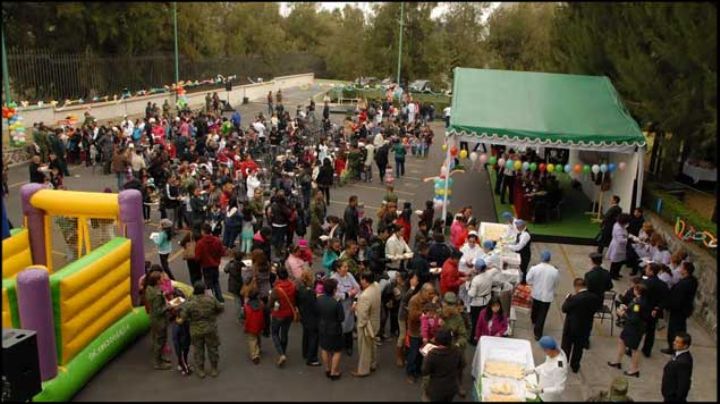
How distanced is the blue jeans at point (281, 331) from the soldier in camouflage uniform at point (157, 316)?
4.37 ft

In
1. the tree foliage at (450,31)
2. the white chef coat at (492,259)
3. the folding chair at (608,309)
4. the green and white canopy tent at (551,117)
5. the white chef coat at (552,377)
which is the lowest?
the folding chair at (608,309)

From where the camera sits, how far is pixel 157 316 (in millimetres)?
7848

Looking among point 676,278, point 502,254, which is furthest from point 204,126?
point 676,278

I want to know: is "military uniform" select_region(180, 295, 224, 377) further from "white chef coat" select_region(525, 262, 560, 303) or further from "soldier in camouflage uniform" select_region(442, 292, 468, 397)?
"white chef coat" select_region(525, 262, 560, 303)

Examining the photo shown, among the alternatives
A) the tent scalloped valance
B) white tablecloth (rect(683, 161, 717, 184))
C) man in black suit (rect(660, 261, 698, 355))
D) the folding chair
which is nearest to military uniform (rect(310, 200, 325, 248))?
the tent scalloped valance

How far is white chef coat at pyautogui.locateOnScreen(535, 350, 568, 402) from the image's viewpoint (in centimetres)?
647

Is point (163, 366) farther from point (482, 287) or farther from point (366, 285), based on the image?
point (482, 287)

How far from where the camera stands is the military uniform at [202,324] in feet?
24.7

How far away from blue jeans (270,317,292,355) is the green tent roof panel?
254 inches

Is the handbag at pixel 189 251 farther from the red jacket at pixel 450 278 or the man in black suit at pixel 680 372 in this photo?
the man in black suit at pixel 680 372

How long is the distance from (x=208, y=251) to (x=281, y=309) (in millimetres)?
2008

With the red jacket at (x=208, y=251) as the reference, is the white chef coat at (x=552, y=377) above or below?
below

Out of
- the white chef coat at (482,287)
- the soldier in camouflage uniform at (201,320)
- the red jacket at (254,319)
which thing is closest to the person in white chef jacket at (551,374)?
the white chef coat at (482,287)

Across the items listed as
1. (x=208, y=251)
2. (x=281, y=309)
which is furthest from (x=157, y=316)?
(x=208, y=251)
